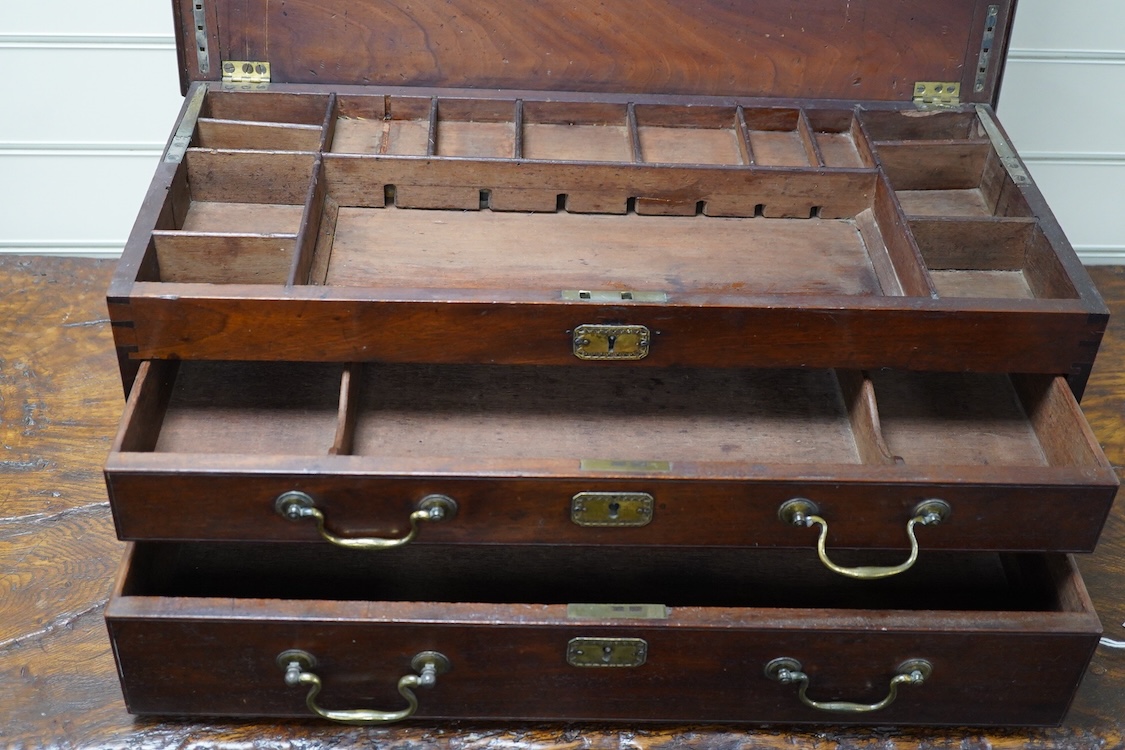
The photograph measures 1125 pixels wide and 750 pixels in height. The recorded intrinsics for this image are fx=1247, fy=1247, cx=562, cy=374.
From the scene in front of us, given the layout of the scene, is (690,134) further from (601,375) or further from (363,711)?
(363,711)

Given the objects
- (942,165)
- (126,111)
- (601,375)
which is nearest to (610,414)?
(601,375)

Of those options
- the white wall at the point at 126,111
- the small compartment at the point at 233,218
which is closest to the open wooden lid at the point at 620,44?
the small compartment at the point at 233,218

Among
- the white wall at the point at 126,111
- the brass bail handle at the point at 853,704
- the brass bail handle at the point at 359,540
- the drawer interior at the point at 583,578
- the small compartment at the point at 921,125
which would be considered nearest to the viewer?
the brass bail handle at the point at 359,540

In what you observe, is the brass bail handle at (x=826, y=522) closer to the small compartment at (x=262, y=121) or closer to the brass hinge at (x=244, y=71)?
the small compartment at (x=262, y=121)

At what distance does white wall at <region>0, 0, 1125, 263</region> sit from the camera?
2.50 metres

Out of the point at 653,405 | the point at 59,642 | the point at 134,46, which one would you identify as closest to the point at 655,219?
the point at 653,405

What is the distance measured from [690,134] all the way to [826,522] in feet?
2.52

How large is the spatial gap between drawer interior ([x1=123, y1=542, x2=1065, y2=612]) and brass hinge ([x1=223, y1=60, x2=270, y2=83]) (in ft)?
2.42

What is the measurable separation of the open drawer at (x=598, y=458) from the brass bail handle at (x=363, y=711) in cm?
16

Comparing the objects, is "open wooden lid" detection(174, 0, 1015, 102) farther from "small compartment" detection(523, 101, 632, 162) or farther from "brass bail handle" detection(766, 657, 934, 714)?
"brass bail handle" detection(766, 657, 934, 714)

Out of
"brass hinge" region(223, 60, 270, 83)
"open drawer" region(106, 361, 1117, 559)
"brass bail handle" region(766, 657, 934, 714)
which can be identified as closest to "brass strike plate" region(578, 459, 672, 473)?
"open drawer" region(106, 361, 1117, 559)

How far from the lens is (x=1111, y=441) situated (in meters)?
2.12

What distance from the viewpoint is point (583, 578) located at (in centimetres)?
180

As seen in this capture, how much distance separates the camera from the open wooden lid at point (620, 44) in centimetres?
196
